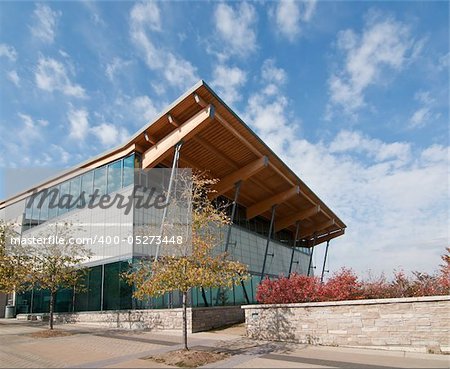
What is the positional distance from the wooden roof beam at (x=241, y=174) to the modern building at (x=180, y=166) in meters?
0.07

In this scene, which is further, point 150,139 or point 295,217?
point 295,217

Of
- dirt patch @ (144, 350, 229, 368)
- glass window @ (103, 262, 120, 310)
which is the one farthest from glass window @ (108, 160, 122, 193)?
dirt patch @ (144, 350, 229, 368)

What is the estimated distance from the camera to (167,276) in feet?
40.8

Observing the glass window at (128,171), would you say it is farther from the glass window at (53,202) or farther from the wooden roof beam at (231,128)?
the glass window at (53,202)

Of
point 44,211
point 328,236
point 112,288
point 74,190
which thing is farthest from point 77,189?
point 328,236

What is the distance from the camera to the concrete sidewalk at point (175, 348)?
10.6m

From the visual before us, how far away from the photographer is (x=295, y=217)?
4094cm

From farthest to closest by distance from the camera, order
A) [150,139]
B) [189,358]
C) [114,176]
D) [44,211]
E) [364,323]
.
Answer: [44,211]
[114,176]
[150,139]
[364,323]
[189,358]

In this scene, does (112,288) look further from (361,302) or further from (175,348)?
(361,302)

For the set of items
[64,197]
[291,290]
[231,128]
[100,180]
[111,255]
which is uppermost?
[231,128]

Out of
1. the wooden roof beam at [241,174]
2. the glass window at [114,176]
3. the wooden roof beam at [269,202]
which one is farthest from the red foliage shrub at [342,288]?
the wooden roof beam at [269,202]

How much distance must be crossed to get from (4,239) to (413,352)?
24085 mm

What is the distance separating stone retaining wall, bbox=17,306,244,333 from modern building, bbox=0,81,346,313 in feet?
2.01

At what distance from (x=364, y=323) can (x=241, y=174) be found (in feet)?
52.8
